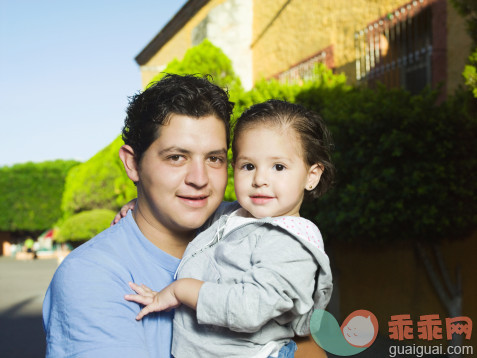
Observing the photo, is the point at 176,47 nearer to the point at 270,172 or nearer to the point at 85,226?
the point at 85,226

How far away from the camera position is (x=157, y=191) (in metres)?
2.23

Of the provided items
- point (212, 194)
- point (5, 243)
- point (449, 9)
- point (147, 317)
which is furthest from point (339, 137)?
point (5, 243)

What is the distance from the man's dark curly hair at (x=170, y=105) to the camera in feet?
7.26

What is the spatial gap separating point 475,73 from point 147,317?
12.7ft

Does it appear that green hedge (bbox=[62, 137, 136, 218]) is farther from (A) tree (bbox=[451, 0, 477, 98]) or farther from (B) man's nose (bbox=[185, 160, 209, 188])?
(B) man's nose (bbox=[185, 160, 209, 188])

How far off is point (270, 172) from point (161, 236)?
0.54m

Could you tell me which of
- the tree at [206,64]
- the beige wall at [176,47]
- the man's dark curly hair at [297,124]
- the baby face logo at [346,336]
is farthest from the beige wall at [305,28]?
the man's dark curly hair at [297,124]

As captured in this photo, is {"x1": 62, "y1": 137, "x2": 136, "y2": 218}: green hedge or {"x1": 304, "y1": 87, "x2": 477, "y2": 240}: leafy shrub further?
{"x1": 62, "y1": 137, "x2": 136, "y2": 218}: green hedge

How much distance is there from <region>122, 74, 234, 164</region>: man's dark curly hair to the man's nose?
0.20 meters

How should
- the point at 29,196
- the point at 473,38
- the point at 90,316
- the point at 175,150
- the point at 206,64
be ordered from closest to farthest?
1. the point at 90,316
2. the point at 175,150
3. the point at 473,38
4. the point at 206,64
5. the point at 29,196

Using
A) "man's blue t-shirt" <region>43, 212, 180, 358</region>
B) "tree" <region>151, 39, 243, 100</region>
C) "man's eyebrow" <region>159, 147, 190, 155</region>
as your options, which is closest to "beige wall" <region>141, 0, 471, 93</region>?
"tree" <region>151, 39, 243, 100</region>

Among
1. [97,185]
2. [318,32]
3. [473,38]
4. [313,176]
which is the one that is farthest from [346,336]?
[97,185]

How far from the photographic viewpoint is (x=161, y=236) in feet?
7.51

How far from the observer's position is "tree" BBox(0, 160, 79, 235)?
28.2 m
